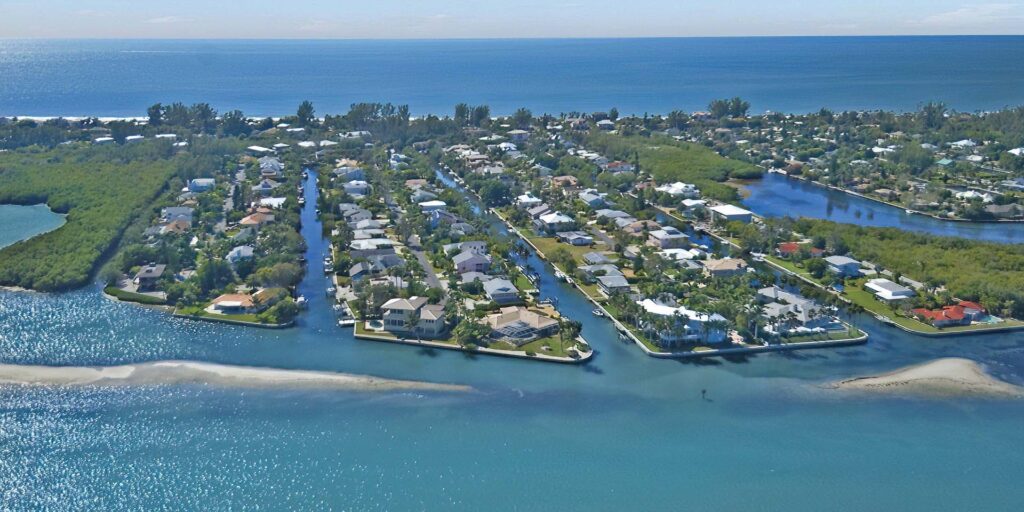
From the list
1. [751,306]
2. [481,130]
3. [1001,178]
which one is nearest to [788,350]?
[751,306]

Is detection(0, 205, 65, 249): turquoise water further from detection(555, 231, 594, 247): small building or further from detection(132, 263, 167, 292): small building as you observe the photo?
detection(555, 231, 594, 247): small building

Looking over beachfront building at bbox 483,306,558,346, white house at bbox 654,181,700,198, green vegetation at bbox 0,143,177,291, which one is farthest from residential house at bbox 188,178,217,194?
white house at bbox 654,181,700,198

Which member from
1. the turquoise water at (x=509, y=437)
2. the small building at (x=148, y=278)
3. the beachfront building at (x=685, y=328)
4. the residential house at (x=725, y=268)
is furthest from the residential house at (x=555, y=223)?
the small building at (x=148, y=278)

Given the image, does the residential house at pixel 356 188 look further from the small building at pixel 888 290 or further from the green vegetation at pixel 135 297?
the small building at pixel 888 290

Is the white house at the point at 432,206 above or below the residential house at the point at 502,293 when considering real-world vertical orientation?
above

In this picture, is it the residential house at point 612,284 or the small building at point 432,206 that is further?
the small building at point 432,206

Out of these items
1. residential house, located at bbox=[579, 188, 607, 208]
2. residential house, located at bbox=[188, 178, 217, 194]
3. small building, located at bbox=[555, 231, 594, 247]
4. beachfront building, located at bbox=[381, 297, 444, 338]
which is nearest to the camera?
beachfront building, located at bbox=[381, 297, 444, 338]
